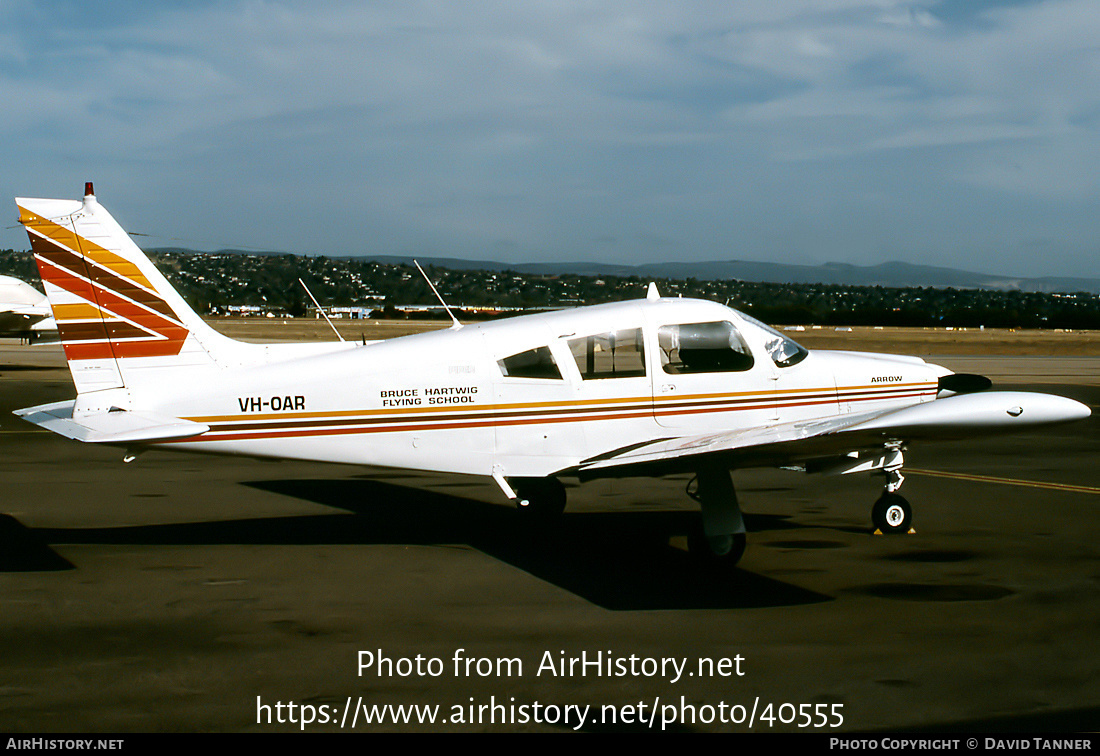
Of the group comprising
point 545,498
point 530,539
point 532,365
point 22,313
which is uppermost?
point 532,365

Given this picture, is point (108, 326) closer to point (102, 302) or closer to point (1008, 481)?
point (102, 302)

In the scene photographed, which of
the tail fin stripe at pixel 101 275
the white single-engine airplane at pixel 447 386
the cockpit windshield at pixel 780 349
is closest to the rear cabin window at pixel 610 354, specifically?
the white single-engine airplane at pixel 447 386

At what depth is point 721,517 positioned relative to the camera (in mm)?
8812

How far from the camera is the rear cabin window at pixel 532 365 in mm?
9609

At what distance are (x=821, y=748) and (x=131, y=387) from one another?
22.5ft

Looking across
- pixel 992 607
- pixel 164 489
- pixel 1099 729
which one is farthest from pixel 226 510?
pixel 1099 729

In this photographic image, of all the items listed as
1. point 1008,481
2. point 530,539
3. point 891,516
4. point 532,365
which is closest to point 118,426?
point 532,365

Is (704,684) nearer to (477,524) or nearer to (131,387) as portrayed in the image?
(477,524)

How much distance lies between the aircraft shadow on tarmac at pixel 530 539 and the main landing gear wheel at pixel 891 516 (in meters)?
1.08

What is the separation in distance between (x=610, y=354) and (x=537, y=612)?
2910 mm

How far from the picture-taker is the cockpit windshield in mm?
10070

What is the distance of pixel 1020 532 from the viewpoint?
10.5 meters

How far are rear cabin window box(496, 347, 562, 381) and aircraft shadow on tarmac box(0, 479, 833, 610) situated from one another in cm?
166

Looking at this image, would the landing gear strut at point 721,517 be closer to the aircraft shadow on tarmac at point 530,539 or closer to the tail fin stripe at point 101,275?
the aircraft shadow on tarmac at point 530,539
